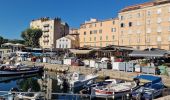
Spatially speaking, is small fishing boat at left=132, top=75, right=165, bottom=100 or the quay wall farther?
the quay wall

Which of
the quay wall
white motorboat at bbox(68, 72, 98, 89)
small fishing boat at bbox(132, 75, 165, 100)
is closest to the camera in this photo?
small fishing boat at bbox(132, 75, 165, 100)

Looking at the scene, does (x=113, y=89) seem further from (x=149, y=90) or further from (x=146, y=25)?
(x=146, y=25)

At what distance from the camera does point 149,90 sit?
2786 centimetres

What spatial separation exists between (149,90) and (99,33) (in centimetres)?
6323

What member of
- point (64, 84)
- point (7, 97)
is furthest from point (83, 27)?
point (7, 97)

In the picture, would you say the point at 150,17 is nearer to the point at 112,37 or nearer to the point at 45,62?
the point at 112,37

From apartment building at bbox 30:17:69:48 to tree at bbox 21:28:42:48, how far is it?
4791 millimetres

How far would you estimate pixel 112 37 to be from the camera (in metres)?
85.8

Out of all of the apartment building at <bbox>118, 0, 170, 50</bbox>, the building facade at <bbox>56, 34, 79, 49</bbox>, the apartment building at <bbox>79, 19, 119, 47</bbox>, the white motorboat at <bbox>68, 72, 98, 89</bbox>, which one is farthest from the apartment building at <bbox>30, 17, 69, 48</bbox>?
the white motorboat at <bbox>68, 72, 98, 89</bbox>

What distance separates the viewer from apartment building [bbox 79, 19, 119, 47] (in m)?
85.4

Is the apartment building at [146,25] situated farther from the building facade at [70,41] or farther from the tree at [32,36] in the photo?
the tree at [32,36]

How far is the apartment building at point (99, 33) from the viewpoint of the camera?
85.4 m

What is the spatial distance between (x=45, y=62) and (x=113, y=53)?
16.6 m

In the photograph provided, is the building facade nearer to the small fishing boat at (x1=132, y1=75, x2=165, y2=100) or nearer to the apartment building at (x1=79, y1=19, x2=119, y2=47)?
the apartment building at (x1=79, y1=19, x2=119, y2=47)
